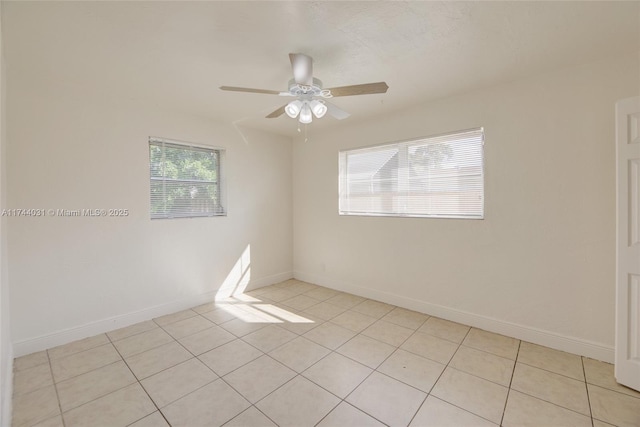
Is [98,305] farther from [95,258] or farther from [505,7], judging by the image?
[505,7]

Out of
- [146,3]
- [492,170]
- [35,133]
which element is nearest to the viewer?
[146,3]

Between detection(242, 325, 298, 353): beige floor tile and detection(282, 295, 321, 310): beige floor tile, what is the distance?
0.61m

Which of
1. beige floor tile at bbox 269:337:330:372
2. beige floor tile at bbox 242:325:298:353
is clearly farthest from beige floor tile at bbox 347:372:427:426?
beige floor tile at bbox 242:325:298:353

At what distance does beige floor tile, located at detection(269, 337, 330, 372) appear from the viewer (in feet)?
7.39

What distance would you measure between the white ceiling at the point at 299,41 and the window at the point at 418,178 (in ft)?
2.15

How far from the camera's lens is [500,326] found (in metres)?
2.70

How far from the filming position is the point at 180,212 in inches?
136

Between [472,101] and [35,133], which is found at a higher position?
[472,101]

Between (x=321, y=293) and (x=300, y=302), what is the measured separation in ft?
1.48

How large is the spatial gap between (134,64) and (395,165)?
2.89 meters

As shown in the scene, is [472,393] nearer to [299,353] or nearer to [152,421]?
[299,353]

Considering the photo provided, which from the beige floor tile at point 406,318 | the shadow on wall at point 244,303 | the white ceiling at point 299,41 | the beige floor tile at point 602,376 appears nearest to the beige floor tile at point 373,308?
the beige floor tile at point 406,318

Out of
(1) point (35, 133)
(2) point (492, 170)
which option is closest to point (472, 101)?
(2) point (492, 170)

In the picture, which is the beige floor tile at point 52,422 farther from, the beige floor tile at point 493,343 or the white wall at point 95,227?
the beige floor tile at point 493,343
